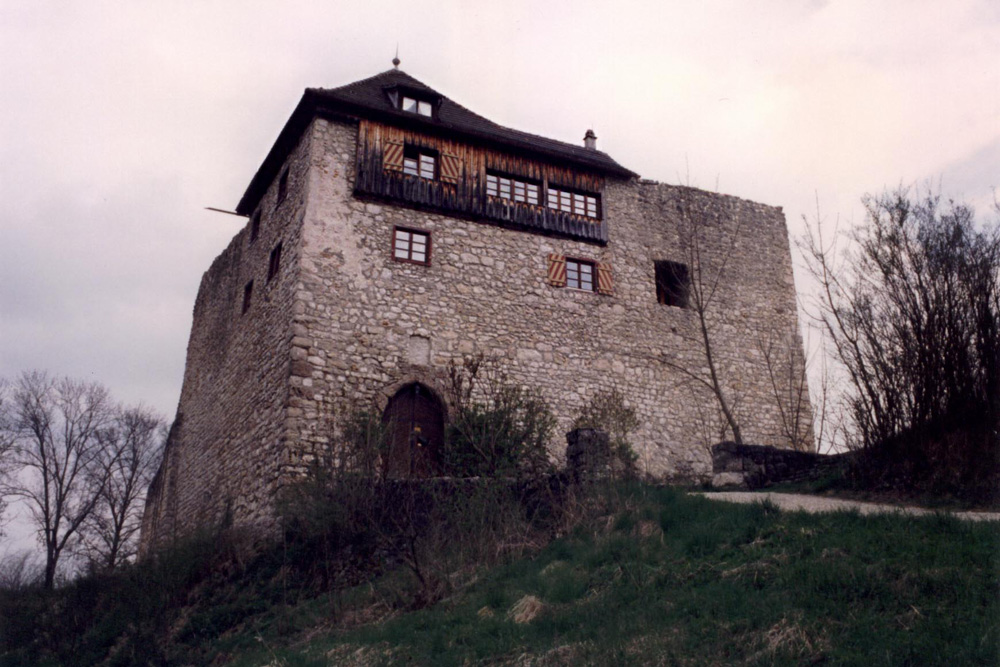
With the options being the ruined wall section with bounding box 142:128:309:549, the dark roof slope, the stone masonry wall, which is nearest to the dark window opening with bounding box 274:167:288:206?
the ruined wall section with bounding box 142:128:309:549

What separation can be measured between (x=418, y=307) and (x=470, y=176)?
139 inches

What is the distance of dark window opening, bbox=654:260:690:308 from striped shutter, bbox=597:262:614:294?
1.53m

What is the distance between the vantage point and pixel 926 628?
18.2ft

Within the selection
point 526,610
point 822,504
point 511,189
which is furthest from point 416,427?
point 526,610

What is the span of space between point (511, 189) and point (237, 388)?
7521 millimetres

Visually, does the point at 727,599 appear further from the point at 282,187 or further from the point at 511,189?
the point at 282,187

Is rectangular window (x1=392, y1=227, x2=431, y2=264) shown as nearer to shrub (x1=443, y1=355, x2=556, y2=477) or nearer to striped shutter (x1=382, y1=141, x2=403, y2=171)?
striped shutter (x1=382, y1=141, x2=403, y2=171)

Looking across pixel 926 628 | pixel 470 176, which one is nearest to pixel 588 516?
pixel 926 628

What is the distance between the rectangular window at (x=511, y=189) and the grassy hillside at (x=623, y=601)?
30.4 feet

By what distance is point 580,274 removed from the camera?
1872cm

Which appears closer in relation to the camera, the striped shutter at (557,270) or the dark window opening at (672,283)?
the striped shutter at (557,270)

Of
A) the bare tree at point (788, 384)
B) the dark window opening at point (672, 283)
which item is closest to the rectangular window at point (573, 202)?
the dark window opening at point (672, 283)

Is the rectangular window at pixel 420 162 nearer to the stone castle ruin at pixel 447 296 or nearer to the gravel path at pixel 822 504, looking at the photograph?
the stone castle ruin at pixel 447 296

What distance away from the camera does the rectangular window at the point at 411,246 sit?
1692 cm
